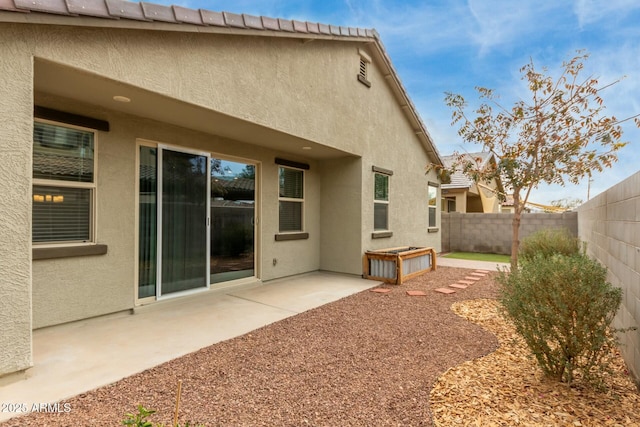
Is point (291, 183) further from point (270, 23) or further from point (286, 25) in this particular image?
point (270, 23)

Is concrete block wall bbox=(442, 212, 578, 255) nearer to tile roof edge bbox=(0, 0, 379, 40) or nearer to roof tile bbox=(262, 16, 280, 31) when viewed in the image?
tile roof edge bbox=(0, 0, 379, 40)

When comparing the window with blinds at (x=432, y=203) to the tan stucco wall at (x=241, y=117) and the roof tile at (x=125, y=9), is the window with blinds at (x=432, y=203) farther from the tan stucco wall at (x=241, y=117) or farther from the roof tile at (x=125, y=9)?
the roof tile at (x=125, y=9)

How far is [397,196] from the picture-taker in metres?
10.6

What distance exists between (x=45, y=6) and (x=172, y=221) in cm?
353

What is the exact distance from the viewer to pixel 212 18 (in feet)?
15.4

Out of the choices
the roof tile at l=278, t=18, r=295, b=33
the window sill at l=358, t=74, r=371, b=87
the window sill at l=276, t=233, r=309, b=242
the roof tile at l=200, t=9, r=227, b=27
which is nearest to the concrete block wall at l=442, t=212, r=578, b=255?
the window sill at l=358, t=74, r=371, b=87

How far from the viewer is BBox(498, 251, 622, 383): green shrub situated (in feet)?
10.1

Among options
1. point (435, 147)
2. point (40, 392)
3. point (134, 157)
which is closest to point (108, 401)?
point (40, 392)

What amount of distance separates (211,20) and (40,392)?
458 centimetres

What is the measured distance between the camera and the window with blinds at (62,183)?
15.0 feet

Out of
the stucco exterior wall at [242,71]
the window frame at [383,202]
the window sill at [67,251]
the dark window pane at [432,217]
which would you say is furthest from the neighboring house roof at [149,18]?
the dark window pane at [432,217]

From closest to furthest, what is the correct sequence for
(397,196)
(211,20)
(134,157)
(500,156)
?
(211,20) → (134,157) → (500,156) → (397,196)

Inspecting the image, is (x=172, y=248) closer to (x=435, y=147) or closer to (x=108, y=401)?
(x=108, y=401)

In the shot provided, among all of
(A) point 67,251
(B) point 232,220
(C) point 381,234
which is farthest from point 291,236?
(A) point 67,251
